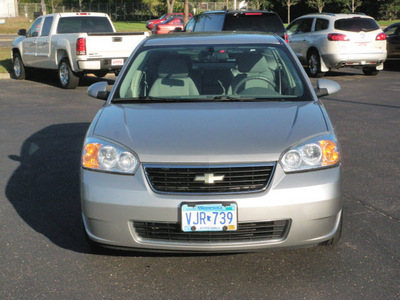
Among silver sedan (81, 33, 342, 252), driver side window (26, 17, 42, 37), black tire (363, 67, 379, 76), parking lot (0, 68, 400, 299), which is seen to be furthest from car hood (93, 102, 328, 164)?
black tire (363, 67, 379, 76)

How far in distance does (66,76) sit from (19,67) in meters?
3.08

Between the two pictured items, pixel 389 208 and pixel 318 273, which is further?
pixel 389 208

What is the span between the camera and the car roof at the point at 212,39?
557 centimetres

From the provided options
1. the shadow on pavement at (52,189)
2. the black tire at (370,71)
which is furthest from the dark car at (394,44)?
the shadow on pavement at (52,189)

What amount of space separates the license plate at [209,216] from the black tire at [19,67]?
1489 cm

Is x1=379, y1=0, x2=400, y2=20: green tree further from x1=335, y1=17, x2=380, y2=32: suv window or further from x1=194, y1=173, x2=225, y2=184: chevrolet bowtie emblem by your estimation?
x1=194, y1=173, x2=225, y2=184: chevrolet bowtie emblem

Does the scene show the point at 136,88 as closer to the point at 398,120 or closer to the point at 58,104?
the point at 398,120

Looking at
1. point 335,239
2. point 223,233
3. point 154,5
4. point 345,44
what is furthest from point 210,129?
point 154,5

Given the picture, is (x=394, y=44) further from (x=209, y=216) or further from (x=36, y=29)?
(x=209, y=216)

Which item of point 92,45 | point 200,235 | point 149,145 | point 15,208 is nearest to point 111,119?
point 149,145

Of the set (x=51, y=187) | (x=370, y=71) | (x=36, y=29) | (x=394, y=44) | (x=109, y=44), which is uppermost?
(x=36, y=29)

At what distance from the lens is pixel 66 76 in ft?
50.3

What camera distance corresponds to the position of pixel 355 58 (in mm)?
16719

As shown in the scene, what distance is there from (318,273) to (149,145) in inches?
54.1
